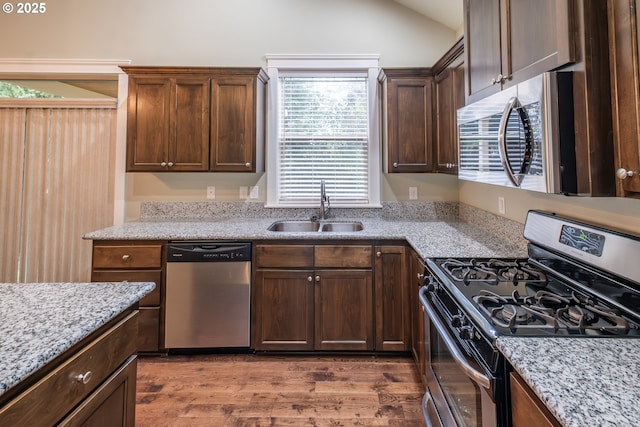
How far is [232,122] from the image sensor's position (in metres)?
2.68

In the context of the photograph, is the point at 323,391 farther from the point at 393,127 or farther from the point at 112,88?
the point at 112,88

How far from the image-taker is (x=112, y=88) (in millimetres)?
3125

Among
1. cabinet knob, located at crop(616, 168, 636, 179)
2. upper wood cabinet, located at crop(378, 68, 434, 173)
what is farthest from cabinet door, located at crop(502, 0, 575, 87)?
upper wood cabinet, located at crop(378, 68, 434, 173)

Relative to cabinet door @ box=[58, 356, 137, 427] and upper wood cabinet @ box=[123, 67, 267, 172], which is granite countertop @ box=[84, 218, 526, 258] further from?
cabinet door @ box=[58, 356, 137, 427]

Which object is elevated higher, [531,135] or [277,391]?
[531,135]

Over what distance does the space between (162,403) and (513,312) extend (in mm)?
2006

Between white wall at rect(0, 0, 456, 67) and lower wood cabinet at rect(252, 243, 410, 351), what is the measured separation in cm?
192

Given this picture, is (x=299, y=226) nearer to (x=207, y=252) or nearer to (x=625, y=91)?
(x=207, y=252)

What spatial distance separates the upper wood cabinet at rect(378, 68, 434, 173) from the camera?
2.65 m

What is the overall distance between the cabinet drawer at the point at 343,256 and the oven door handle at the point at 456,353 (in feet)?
2.61

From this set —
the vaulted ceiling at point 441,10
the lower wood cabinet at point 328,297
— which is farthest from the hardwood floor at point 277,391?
the vaulted ceiling at point 441,10

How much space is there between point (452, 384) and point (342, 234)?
1.27 m

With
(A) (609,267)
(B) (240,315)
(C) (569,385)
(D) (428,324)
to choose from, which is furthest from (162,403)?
(A) (609,267)

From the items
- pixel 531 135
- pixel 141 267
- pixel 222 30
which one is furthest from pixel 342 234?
pixel 222 30
